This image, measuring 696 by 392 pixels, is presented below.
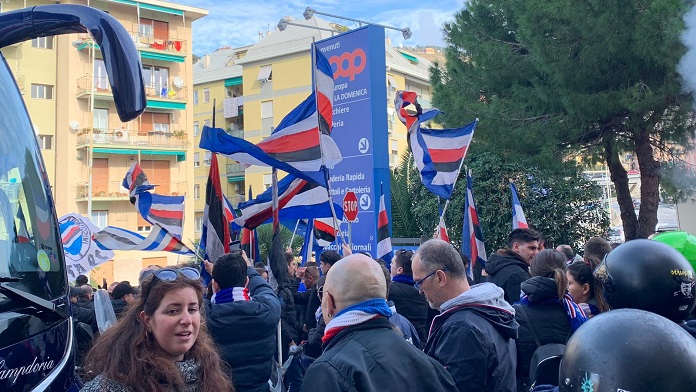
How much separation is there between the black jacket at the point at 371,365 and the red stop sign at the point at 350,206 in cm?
727

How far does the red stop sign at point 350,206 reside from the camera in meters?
10.1

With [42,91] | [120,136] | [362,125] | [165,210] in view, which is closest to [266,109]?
[120,136]

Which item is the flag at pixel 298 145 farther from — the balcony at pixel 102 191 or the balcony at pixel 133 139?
the balcony at pixel 133 139

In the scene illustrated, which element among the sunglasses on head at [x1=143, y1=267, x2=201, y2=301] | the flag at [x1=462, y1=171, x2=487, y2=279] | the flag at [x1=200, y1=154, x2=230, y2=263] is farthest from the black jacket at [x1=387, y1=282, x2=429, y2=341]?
the flag at [x1=462, y1=171, x2=487, y2=279]

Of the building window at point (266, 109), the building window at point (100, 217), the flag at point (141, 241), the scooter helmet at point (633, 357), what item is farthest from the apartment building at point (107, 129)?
the scooter helmet at point (633, 357)

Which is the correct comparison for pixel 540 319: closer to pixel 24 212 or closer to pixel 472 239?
pixel 24 212

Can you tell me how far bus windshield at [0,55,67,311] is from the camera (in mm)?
2584

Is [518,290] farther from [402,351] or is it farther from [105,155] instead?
[105,155]

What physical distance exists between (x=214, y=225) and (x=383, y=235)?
248cm

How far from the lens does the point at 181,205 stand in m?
10.9

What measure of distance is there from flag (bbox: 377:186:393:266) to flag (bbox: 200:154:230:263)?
7.14 feet

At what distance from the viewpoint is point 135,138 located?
39531 mm

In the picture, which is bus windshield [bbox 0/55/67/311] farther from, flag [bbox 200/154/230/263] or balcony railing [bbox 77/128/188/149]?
balcony railing [bbox 77/128/188/149]

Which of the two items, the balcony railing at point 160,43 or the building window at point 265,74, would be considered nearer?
the balcony railing at point 160,43
